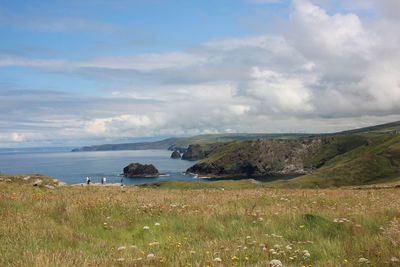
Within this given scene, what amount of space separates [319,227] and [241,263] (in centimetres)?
481

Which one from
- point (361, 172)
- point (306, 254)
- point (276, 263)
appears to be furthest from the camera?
point (361, 172)

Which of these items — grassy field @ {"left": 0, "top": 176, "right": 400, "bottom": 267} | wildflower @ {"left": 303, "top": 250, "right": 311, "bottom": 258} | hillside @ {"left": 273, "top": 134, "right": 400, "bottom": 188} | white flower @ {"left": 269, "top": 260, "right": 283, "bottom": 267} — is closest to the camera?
white flower @ {"left": 269, "top": 260, "right": 283, "bottom": 267}

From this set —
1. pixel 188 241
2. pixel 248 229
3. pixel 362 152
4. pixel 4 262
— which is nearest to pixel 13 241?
pixel 4 262

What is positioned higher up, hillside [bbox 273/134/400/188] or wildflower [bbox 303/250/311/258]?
wildflower [bbox 303/250/311/258]

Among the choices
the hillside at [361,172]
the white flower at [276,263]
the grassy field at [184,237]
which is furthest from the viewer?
the hillside at [361,172]

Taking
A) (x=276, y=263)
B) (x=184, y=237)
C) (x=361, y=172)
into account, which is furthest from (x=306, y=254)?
(x=361, y=172)

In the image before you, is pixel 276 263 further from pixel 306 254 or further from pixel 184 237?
pixel 184 237

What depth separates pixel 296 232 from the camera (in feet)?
31.3

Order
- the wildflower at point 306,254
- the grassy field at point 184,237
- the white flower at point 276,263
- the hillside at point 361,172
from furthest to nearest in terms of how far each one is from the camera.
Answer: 1. the hillside at point 361,172
2. the wildflower at point 306,254
3. the grassy field at point 184,237
4. the white flower at point 276,263

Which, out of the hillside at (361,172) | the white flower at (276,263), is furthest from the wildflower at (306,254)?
the hillside at (361,172)

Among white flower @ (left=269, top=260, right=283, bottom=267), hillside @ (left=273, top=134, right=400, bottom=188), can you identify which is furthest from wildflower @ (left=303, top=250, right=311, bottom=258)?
hillside @ (left=273, top=134, right=400, bottom=188)

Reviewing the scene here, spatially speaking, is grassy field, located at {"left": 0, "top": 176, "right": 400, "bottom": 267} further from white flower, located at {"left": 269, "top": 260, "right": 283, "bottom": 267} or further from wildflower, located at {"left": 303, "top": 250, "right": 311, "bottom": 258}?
white flower, located at {"left": 269, "top": 260, "right": 283, "bottom": 267}

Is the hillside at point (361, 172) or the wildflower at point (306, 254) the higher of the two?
the wildflower at point (306, 254)

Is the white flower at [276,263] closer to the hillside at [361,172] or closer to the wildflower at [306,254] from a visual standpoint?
the wildflower at [306,254]
